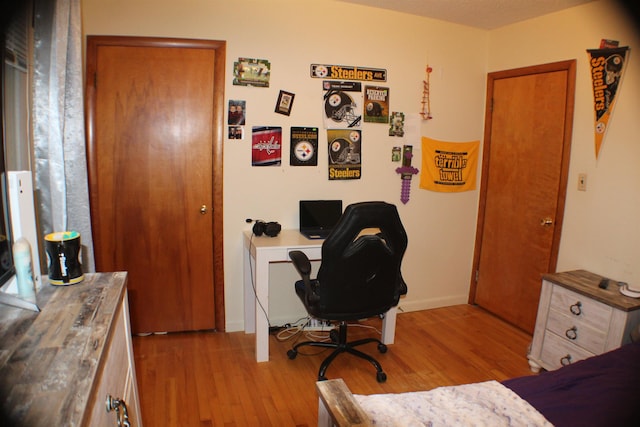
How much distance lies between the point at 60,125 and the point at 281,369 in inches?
70.6

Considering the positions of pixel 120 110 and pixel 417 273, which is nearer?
pixel 120 110

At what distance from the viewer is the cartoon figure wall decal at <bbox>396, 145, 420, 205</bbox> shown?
3154mm

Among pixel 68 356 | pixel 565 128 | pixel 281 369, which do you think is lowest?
pixel 281 369

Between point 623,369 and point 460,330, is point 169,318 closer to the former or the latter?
point 460,330

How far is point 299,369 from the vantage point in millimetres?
2459

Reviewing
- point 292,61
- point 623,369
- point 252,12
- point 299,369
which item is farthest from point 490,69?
point 299,369

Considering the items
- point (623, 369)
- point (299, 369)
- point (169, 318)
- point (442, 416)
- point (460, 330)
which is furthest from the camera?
point (460, 330)

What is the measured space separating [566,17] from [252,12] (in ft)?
7.05

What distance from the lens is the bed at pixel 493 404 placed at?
3.68 feet

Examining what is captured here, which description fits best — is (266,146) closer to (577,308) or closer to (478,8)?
(478,8)

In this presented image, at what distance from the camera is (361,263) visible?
2084mm

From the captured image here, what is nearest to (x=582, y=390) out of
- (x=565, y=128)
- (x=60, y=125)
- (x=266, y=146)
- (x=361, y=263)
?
(x=361, y=263)

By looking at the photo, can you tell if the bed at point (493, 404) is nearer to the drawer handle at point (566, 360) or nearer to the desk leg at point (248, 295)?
the drawer handle at point (566, 360)

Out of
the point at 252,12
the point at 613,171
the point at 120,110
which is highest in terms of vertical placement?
the point at 252,12
